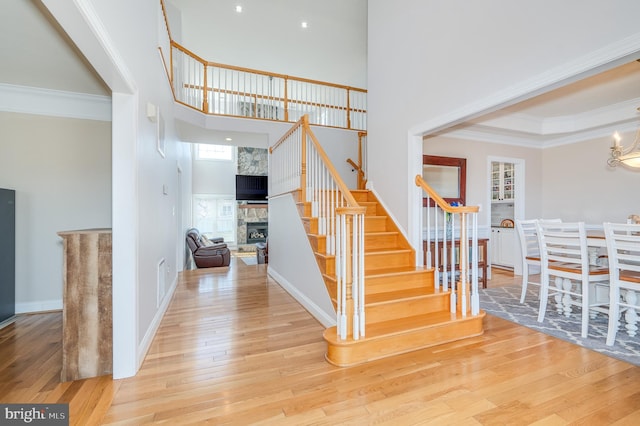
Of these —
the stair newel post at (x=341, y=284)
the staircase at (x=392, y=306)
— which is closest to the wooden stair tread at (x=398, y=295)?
the staircase at (x=392, y=306)

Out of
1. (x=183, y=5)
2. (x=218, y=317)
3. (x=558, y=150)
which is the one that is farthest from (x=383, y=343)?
(x=183, y=5)

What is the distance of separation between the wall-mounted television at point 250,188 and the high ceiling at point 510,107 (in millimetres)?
6617

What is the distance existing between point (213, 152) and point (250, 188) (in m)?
1.95

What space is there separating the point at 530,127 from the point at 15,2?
6.39 metres

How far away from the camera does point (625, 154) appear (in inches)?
172

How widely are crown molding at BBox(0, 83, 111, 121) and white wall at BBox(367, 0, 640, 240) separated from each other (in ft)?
11.7

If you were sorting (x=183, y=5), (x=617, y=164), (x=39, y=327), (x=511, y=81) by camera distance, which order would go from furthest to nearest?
(x=183, y=5) → (x=617, y=164) → (x=39, y=327) → (x=511, y=81)

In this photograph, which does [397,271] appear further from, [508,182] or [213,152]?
[213,152]

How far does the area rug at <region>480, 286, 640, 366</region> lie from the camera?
2.45 m

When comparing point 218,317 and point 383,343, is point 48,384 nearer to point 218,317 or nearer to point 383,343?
point 218,317

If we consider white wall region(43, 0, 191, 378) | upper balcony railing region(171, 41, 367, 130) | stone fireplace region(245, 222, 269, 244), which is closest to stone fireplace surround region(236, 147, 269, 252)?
stone fireplace region(245, 222, 269, 244)

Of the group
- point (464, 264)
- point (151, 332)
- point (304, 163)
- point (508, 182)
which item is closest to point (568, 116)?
point (508, 182)

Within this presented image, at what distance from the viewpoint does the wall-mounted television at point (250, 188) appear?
394 inches

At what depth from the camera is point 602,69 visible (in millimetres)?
1980
